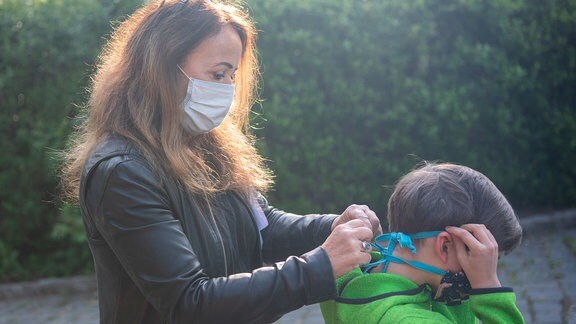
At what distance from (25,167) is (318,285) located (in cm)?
492

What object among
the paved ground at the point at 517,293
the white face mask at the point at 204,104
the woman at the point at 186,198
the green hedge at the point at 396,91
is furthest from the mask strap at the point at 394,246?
the green hedge at the point at 396,91

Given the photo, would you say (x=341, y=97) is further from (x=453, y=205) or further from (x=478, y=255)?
(x=478, y=255)

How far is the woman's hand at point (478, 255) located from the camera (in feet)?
7.30

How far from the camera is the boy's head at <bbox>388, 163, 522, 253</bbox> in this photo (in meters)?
2.31

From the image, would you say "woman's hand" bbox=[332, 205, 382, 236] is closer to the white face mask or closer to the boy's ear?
the boy's ear

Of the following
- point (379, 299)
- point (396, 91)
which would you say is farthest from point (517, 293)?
point (379, 299)

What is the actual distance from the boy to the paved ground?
2.94 meters

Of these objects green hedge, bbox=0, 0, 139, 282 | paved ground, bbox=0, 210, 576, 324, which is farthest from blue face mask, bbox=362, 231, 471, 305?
green hedge, bbox=0, 0, 139, 282

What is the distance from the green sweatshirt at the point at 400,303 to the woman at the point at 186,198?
3.9 inches

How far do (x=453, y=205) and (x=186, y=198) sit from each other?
0.82 metres

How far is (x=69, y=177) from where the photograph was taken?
2.82m

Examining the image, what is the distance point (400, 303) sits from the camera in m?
2.24

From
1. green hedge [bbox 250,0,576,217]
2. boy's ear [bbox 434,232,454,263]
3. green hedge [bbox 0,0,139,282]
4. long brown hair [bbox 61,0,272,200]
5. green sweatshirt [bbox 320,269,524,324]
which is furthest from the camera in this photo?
green hedge [bbox 250,0,576,217]

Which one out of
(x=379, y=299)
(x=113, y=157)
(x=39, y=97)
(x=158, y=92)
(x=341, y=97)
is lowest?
(x=39, y=97)
